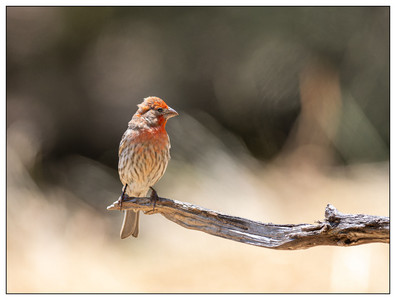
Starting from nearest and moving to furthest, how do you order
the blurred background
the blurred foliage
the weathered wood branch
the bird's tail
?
the weathered wood branch, the bird's tail, the blurred background, the blurred foliage

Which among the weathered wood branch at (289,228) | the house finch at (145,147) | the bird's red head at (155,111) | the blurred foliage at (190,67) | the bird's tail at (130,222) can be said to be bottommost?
the weathered wood branch at (289,228)

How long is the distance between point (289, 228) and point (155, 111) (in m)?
1.04

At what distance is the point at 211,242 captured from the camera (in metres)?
4.71

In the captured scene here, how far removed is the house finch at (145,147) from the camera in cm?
300

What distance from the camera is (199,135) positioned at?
19.2 feet

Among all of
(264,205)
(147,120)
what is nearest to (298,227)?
(147,120)

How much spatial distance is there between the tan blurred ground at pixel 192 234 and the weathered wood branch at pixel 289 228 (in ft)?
5.27

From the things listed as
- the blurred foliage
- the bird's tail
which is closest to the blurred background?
the blurred foliage

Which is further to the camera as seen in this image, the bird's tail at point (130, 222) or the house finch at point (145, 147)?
the bird's tail at point (130, 222)

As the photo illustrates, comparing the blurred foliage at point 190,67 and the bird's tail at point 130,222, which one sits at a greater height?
the blurred foliage at point 190,67

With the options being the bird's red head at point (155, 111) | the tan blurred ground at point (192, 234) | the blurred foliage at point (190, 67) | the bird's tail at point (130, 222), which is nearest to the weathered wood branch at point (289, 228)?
the bird's red head at point (155, 111)

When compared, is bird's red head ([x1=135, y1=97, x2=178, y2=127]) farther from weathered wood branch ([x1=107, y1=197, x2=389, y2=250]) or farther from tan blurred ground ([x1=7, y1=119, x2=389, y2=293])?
tan blurred ground ([x1=7, y1=119, x2=389, y2=293])

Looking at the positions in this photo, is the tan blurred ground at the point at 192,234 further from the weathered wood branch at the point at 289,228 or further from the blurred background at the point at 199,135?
the weathered wood branch at the point at 289,228

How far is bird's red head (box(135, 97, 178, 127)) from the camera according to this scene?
2.92 metres
